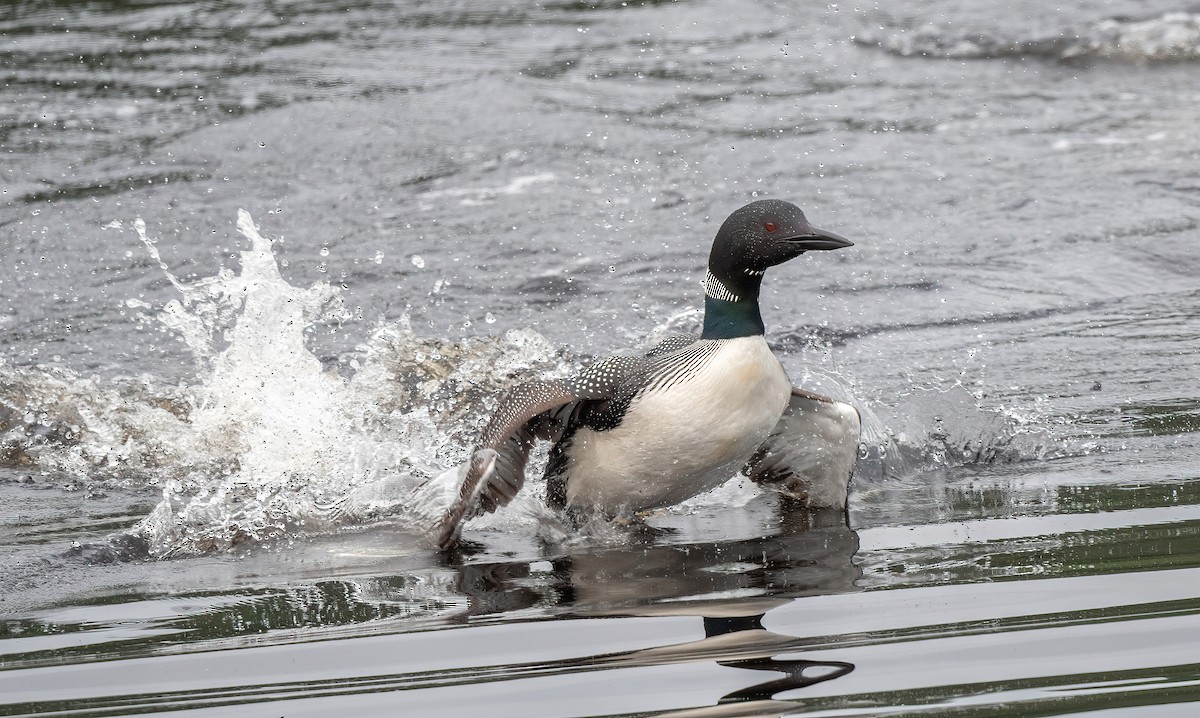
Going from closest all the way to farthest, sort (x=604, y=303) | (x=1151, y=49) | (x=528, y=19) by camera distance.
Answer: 1. (x=604, y=303)
2. (x=1151, y=49)
3. (x=528, y=19)

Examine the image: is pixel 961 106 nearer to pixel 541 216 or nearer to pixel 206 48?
pixel 541 216

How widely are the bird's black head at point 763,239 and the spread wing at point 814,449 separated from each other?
726 mm

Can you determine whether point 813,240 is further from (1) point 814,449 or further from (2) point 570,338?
(2) point 570,338

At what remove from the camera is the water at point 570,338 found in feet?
14.0

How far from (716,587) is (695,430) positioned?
84 cm

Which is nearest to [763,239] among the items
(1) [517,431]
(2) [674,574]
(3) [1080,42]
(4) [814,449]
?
(4) [814,449]

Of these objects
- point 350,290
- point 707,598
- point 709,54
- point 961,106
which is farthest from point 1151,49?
point 707,598

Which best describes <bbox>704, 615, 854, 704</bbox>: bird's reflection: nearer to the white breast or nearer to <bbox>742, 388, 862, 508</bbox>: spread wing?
the white breast

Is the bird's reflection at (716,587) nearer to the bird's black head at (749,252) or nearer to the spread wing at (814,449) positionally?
the spread wing at (814,449)

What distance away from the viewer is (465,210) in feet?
36.7

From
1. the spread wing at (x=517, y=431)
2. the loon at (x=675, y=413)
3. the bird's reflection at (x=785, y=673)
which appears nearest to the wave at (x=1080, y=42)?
the loon at (x=675, y=413)

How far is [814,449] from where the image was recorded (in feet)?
20.6

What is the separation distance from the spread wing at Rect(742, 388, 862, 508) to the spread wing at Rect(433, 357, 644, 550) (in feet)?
2.40

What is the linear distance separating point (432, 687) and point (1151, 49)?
12.3 m
